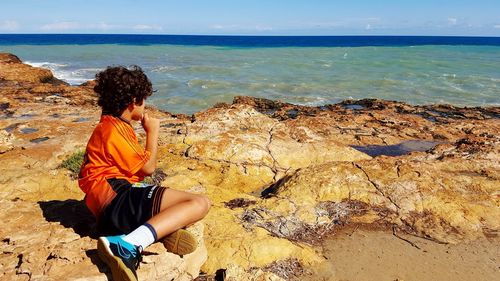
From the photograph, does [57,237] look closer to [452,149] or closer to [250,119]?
[250,119]

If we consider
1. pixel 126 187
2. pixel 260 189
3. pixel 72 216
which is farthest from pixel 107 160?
pixel 260 189

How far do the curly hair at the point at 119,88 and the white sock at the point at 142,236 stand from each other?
3.45 ft

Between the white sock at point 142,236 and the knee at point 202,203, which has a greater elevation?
the knee at point 202,203

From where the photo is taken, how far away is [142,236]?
3.25m

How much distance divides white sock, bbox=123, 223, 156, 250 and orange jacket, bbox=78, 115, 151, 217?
0.41 metres

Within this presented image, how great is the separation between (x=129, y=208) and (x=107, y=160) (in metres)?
0.46

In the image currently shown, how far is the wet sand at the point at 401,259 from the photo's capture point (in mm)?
4617

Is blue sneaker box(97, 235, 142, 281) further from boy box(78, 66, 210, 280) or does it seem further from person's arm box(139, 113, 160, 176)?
person's arm box(139, 113, 160, 176)

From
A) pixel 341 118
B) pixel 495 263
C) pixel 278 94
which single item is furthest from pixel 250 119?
pixel 278 94

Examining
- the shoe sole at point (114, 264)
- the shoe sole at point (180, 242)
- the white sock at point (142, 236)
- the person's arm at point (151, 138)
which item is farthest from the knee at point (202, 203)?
the shoe sole at point (114, 264)

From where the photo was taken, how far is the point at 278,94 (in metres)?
22.0

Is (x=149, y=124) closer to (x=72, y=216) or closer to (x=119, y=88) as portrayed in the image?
(x=119, y=88)

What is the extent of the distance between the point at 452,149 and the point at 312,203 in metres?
4.06

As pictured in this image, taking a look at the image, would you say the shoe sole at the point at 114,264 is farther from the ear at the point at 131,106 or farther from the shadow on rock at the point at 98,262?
the ear at the point at 131,106
